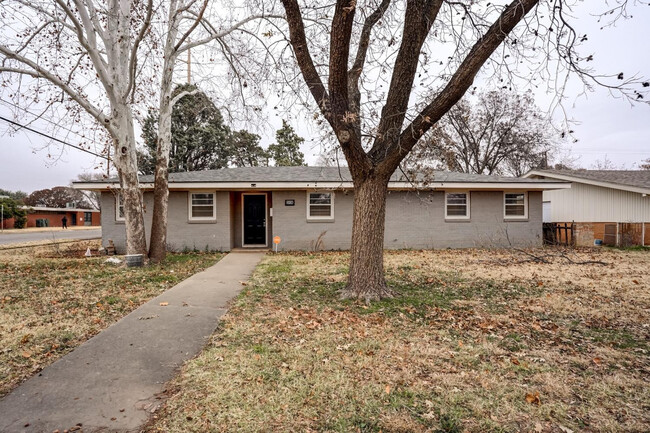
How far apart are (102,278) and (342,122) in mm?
7111

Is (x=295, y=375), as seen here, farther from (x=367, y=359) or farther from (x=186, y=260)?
(x=186, y=260)

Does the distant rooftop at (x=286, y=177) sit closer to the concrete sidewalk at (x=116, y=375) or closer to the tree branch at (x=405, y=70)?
the tree branch at (x=405, y=70)

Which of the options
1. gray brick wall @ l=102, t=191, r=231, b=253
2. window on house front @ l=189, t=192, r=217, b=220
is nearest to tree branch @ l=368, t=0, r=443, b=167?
gray brick wall @ l=102, t=191, r=231, b=253

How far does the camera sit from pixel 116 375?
3.34 metres

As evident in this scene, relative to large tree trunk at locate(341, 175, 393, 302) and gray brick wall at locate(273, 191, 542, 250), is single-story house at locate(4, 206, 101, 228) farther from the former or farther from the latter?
large tree trunk at locate(341, 175, 393, 302)

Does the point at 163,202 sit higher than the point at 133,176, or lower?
lower

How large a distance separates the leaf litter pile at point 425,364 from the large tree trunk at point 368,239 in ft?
1.13

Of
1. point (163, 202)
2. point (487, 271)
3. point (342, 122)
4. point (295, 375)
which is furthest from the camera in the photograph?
point (163, 202)

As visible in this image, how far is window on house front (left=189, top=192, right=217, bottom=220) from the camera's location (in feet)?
44.2

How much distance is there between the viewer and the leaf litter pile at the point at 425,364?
264 cm

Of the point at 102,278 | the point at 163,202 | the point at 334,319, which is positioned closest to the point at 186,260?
the point at 163,202

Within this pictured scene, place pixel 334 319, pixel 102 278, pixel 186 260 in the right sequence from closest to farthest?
pixel 334 319
pixel 102 278
pixel 186 260

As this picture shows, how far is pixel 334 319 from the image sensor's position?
16.2ft

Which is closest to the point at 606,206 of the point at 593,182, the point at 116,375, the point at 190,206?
the point at 593,182
